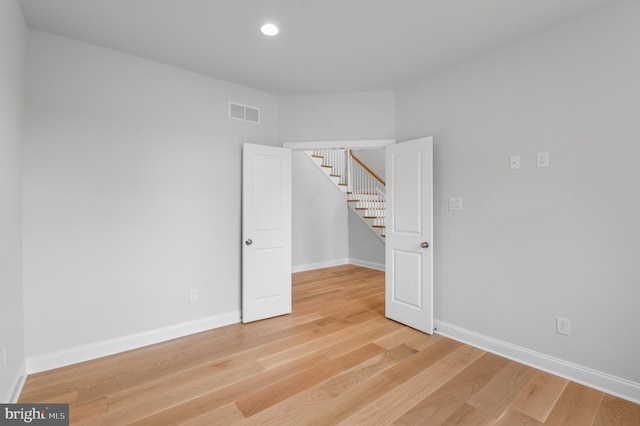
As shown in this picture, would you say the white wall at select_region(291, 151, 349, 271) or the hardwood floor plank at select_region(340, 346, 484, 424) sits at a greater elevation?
the white wall at select_region(291, 151, 349, 271)

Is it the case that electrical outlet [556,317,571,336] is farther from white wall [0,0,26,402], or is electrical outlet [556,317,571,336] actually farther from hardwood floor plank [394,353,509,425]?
white wall [0,0,26,402]

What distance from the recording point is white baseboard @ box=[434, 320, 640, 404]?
7.02ft

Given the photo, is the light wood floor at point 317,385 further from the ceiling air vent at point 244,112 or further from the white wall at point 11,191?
the ceiling air vent at point 244,112

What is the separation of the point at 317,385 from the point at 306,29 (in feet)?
9.27

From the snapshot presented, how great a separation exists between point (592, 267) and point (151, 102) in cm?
410

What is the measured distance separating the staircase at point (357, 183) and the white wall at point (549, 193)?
11.2 feet

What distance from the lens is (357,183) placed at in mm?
7305

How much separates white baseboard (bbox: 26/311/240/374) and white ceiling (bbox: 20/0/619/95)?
270cm

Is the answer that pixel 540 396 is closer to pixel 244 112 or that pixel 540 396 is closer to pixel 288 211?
pixel 288 211

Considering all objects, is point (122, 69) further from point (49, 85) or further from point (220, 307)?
point (220, 307)

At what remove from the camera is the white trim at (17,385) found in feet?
6.49

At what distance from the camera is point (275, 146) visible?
394 centimetres

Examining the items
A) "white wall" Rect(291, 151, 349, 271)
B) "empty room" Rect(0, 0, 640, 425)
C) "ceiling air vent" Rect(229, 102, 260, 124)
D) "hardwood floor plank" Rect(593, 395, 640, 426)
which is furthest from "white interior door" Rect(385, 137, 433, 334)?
"white wall" Rect(291, 151, 349, 271)

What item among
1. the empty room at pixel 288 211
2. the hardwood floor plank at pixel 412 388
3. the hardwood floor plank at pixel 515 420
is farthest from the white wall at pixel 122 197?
the hardwood floor plank at pixel 515 420
